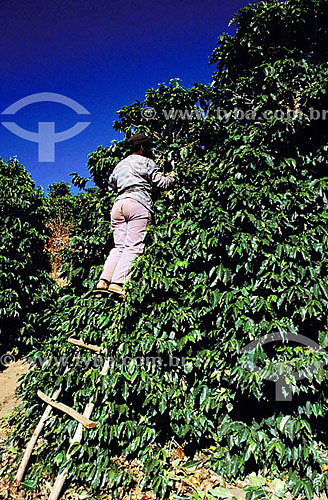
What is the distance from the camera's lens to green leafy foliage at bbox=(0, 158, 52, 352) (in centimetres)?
568

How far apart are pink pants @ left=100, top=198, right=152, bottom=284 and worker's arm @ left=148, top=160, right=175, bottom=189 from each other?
0.39m

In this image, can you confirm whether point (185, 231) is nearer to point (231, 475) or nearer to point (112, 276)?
point (112, 276)

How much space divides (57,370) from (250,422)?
99.9 inches

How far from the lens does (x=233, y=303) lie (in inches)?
117

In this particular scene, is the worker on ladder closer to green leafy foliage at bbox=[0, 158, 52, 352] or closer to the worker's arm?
the worker's arm

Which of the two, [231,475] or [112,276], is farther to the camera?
[112,276]

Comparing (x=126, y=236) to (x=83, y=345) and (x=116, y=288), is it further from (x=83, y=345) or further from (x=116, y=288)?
(x=83, y=345)

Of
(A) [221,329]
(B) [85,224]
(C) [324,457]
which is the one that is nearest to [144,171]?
(B) [85,224]

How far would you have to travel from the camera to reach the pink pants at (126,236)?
11.7 feet

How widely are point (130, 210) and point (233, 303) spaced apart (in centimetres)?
168

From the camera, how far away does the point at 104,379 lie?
11.0 feet

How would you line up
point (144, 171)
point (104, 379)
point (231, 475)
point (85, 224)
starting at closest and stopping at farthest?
point (231, 475)
point (104, 379)
point (144, 171)
point (85, 224)

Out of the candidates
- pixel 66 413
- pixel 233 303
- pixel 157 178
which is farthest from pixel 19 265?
pixel 233 303

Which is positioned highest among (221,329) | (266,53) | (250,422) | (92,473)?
(266,53)
